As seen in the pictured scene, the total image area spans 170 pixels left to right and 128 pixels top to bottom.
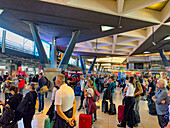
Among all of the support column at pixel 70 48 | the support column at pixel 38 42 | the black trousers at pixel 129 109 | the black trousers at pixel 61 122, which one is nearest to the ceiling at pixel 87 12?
the support column at pixel 38 42

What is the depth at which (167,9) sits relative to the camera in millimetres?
7793

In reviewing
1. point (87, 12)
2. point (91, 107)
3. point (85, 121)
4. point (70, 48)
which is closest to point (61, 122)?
point (85, 121)

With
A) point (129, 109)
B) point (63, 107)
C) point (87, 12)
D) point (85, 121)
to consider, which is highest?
point (87, 12)

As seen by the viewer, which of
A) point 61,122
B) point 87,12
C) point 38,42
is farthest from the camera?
point 38,42

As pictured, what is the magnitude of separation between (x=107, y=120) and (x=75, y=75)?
31.0ft

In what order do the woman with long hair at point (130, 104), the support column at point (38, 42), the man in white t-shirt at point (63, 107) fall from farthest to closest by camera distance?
the support column at point (38, 42) → the woman with long hair at point (130, 104) → the man in white t-shirt at point (63, 107)

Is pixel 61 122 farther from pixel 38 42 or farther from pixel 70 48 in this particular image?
pixel 70 48

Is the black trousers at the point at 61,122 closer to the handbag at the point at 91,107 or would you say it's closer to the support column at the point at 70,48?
the handbag at the point at 91,107

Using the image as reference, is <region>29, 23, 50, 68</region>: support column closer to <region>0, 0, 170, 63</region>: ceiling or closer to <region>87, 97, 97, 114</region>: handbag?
<region>0, 0, 170, 63</region>: ceiling

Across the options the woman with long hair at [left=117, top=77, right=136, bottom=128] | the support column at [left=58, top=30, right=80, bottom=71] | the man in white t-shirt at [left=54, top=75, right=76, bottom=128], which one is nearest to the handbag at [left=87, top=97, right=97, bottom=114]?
the woman with long hair at [left=117, top=77, right=136, bottom=128]

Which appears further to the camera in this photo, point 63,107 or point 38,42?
point 38,42

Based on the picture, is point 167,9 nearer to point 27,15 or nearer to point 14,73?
point 27,15

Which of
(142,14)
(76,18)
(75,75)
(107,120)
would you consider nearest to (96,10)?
(76,18)

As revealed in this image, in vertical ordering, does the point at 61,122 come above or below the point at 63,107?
below
